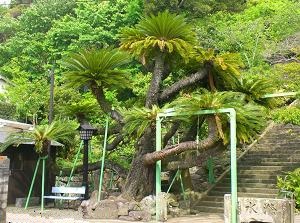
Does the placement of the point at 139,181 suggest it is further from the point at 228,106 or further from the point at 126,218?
the point at 228,106

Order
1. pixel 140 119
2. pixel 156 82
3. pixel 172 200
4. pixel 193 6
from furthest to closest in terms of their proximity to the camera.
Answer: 1. pixel 193 6
2. pixel 172 200
3. pixel 156 82
4. pixel 140 119

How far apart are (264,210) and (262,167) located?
6.84m

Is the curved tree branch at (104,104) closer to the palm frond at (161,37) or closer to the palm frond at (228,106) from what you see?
the palm frond at (161,37)

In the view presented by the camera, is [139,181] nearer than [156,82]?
Yes

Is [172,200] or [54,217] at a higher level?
[172,200]

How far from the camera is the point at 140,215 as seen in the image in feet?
40.9

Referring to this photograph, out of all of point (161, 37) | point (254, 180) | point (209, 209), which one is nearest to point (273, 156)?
point (254, 180)

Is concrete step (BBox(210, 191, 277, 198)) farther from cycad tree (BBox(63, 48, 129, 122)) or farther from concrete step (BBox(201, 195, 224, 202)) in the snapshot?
cycad tree (BBox(63, 48, 129, 122))

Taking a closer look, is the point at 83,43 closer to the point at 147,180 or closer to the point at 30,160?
the point at 30,160

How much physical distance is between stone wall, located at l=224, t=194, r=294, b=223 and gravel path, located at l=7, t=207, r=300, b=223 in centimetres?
187

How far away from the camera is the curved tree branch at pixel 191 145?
457 inches

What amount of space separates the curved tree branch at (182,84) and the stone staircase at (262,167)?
12.6 ft

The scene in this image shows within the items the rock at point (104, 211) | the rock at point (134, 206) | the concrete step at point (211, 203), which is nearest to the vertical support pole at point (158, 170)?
the rock at point (134, 206)

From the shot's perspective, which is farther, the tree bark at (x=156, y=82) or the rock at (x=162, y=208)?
the tree bark at (x=156, y=82)
